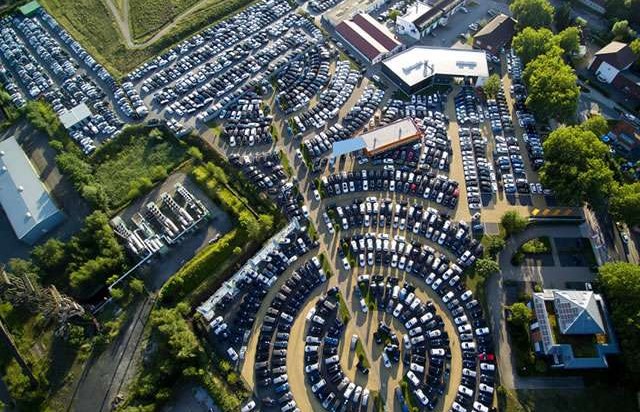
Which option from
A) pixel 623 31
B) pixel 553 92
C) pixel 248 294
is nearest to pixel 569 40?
pixel 623 31

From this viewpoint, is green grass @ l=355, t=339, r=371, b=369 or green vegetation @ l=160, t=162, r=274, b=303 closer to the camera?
green grass @ l=355, t=339, r=371, b=369

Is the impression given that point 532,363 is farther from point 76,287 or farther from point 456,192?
point 76,287

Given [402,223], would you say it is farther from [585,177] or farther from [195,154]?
[195,154]

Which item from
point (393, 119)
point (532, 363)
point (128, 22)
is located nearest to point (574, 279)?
point (532, 363)

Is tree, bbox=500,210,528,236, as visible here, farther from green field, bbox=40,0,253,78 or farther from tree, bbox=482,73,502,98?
green field, bbox=40,0,253,78

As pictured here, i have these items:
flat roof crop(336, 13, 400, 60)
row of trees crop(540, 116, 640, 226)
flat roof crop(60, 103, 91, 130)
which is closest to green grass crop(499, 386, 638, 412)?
row of trees crop(540, 116, 640, 226)

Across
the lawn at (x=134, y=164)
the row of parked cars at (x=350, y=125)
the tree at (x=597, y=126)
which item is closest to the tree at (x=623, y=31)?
the tree at (x=597, y=126)

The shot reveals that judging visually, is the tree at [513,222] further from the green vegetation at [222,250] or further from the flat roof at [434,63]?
the green vegetation at [222,250]
